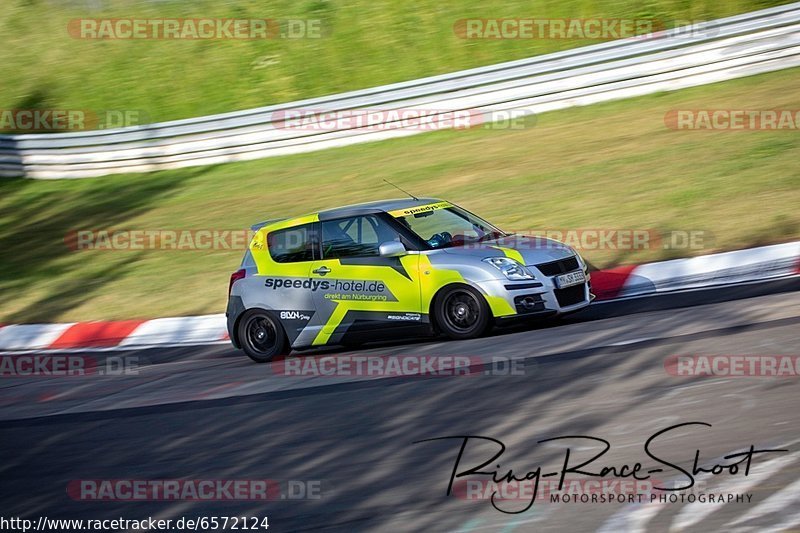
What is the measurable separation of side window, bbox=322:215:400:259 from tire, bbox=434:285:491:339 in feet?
2.94

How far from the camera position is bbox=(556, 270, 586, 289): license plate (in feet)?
30.5

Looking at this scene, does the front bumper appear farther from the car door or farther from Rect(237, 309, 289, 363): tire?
Rect(237, 309, 289, 363): tire

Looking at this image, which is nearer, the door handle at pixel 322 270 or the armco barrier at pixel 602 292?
the door handle at pixel 322 270

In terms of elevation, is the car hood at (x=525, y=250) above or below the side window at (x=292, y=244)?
below

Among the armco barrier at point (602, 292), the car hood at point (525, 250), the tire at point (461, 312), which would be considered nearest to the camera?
the tire at point (461, 312)

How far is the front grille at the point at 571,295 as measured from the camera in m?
9.28

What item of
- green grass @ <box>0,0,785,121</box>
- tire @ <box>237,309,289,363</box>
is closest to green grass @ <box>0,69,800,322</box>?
green grass @ <box>0,0,785,121</box>

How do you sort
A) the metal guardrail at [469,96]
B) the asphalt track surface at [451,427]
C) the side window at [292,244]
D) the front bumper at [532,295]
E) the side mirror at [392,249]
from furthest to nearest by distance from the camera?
the metal guardrail at [469,96]
the side window at [292,244]
the side mirror at [392,249]
the front bumper at [532,295]
the asphalt track surface at [451,427]

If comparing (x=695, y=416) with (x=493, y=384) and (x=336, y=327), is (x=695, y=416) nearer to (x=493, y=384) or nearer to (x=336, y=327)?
(x=493, y=384)

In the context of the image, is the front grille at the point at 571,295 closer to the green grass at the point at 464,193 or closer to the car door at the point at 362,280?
the car door at the point at 362,280

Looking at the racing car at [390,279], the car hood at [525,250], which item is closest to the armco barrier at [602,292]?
the car hood at [525,250]

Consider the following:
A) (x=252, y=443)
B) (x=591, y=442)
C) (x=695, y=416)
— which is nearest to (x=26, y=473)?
(x=252, y=443)

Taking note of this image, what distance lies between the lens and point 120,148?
2105 cm

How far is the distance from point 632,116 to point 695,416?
38.1 feet
